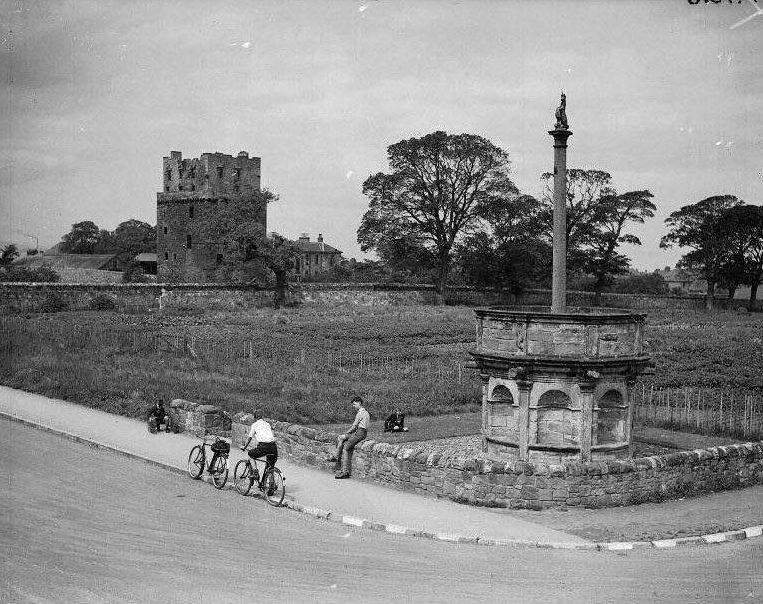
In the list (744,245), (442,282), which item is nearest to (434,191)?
(442,282)

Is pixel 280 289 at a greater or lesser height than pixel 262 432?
greater

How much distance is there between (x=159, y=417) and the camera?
2295 centimetres

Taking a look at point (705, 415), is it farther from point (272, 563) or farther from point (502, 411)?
point (272, 563)

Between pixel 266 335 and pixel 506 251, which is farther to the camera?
pixel 506 251

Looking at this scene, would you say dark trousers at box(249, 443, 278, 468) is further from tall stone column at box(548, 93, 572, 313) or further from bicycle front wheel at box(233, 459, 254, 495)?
tall stone column at box(548, 93, 572, 313)

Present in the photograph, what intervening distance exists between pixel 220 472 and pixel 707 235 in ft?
236

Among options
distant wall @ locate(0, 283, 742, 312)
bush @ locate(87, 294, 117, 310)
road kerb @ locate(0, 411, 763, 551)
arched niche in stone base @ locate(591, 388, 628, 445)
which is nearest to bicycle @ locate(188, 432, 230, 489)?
road kerb @ locate(0, 411, 763, 551)

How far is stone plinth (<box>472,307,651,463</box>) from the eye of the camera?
18.6 m

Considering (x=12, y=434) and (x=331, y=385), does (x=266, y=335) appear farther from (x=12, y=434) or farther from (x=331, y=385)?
(x=12, y=434)

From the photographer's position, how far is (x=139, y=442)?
70.6 ft

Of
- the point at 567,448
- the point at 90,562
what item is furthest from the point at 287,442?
the point at 90,562

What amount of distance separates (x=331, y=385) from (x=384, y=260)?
4494cm

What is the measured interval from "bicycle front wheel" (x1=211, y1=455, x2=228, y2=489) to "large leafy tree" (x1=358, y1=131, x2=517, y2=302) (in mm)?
59385

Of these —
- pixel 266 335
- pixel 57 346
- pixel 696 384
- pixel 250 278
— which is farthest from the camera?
pixel 250 278
